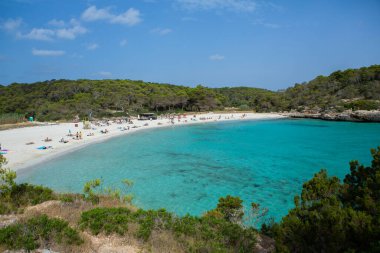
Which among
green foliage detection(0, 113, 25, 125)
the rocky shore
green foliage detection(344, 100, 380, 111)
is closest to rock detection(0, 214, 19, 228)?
green foliage detection(0, 113, 25, 125)

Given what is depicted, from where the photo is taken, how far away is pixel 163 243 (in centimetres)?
512

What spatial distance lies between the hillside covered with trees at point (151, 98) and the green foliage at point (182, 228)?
51.0 m

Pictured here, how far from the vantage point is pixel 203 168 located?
1828 centimetres

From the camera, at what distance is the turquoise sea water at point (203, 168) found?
12.6m

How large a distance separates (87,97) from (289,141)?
49.0 metres

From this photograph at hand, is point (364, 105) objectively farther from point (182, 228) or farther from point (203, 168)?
point (182, 228)

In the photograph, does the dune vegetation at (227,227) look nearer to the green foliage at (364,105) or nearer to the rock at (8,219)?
the rock at (8,219)

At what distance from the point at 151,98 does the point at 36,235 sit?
201 feet

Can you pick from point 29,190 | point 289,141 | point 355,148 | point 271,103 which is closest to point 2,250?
point 29,190

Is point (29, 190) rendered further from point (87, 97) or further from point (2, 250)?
point (87, 97)

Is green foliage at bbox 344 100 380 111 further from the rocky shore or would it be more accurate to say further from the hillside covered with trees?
the rocky shore

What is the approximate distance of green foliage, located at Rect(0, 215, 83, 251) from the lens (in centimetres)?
476

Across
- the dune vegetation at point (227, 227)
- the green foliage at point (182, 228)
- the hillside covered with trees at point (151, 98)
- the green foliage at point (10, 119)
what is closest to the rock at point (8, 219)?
the dune vegetation at point (227, 227)

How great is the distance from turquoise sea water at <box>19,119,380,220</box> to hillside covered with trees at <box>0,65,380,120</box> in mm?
29707
